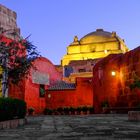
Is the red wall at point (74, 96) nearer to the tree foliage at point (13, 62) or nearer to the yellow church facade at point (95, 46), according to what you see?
the tree foliage at point (13, 62)

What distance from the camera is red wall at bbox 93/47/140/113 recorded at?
1197 inches

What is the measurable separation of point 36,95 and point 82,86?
713cm

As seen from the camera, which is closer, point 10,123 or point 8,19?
point 10,123

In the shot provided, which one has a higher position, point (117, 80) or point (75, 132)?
point (117, 80)

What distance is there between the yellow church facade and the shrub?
56744mm

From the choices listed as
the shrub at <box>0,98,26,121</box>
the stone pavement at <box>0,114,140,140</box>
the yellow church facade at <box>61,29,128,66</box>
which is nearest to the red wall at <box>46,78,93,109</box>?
the shrub at <box>0,98,26,121</box>

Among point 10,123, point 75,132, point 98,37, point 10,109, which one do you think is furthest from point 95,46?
point 75,132

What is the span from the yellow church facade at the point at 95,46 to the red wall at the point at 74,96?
29.9 m

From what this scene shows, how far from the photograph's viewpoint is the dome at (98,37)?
247 ft

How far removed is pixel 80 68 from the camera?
222ft

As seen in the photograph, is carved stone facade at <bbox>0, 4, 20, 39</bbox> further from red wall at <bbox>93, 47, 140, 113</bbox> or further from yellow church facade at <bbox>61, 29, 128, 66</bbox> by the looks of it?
yellow church facade at <bbox>61, 29, 128, 66</bbox>

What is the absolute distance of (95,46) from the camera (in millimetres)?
75000

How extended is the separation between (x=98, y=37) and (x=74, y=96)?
3592 centimetres

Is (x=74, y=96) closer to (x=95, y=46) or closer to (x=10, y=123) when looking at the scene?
(x=10, y=123)
